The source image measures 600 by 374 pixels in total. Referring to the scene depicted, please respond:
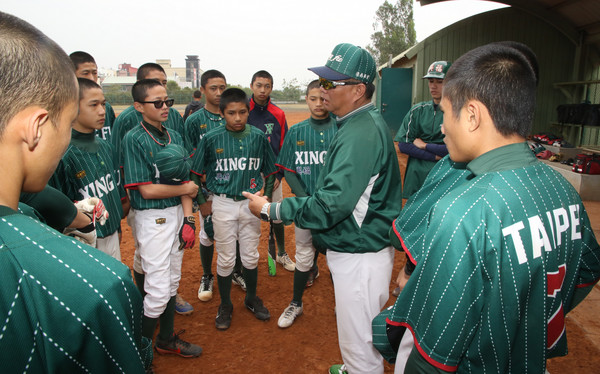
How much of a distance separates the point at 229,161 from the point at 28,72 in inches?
116

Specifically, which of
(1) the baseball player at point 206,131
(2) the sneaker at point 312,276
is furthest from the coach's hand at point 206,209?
(2) the sneaker at point 312,276

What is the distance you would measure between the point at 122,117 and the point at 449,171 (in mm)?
3499

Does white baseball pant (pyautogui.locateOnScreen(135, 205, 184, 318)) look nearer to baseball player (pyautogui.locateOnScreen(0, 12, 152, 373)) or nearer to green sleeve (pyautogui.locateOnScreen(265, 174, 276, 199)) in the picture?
green sleeve (pyautogui.locateOnScreen(265, 174, 276, 199))

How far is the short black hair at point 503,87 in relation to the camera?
1270 millimetres

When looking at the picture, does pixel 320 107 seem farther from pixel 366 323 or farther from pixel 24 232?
pixel 24 232

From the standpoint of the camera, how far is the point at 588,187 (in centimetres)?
783

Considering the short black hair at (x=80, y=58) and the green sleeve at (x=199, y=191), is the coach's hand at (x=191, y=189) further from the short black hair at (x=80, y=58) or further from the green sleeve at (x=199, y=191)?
the short black hair at (x=80, y=58)

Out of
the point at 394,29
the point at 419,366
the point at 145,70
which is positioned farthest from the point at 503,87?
the point at 394,29

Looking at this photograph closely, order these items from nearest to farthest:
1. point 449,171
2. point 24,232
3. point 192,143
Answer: point 24,232 < point 449,171 < point 192,143

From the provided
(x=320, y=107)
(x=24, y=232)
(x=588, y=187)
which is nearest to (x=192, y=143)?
(x=320, y=107)

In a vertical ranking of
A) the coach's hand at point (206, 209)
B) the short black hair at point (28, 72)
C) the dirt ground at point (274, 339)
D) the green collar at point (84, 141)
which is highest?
the short black hair at point (28, 72)

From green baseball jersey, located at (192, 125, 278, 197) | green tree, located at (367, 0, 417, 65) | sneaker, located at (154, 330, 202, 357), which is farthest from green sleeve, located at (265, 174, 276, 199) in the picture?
green tree, located at (367, 0, 417, 65)

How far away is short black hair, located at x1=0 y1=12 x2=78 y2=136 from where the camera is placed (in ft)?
2.67

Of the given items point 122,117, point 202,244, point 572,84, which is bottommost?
point 202,244
